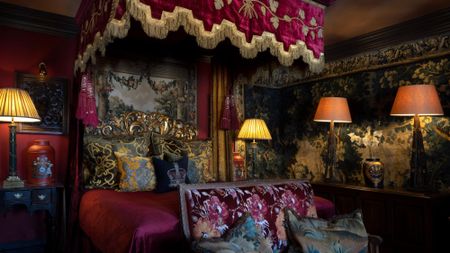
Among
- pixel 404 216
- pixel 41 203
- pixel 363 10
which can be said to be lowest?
pixel 404 216

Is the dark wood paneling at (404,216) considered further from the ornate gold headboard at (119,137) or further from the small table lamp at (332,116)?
the ornate gold headboard at (119,137)

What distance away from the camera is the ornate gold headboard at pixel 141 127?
3477 millimetres

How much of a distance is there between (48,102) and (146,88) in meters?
1.03

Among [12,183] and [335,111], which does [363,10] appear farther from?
[12,183]

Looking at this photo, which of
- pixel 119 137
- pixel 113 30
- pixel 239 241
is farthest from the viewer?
pixel 119 137

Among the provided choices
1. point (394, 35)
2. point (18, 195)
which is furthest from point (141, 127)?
point (394, 35)

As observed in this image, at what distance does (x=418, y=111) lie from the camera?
3.02 meters

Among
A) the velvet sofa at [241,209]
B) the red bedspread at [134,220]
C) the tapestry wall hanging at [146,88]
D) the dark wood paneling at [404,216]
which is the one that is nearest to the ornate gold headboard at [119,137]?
the tapestry wall hanging at [146,88]

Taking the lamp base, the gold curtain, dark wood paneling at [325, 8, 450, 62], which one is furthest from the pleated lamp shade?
the lamp base

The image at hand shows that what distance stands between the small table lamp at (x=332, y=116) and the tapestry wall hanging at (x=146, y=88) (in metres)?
1.58

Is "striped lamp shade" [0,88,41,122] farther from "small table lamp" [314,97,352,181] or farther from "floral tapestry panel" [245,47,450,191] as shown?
"small table lamp" [314,97,352,181]

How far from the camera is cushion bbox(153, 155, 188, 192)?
2967mm

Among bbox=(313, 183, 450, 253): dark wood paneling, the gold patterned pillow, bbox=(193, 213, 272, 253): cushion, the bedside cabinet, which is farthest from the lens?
the gold patterned pillow

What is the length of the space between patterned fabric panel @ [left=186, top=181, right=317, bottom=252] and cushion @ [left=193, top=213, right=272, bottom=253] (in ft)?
0.36
